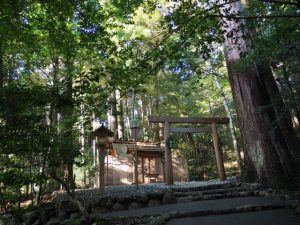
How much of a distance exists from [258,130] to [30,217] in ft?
20.0

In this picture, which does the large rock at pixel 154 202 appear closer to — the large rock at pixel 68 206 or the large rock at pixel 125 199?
the large rock at pixel 125 199

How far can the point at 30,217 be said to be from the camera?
6.23 metres

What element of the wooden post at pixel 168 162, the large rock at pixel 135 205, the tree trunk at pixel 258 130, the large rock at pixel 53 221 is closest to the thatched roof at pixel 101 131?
the wooden post at pixel 168 162

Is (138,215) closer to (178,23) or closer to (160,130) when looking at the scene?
(178,23)

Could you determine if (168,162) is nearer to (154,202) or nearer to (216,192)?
(216,192)

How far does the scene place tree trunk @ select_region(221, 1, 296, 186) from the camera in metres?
7.09

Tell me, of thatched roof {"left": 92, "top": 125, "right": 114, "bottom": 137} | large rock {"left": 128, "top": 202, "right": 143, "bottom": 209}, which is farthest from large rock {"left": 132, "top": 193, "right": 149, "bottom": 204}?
thatched roof {"left": 92, "top": 125, "right": 114, "bottom": 137}

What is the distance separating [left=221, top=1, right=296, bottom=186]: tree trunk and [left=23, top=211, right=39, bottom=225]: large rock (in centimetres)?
562

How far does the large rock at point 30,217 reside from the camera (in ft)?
20.3

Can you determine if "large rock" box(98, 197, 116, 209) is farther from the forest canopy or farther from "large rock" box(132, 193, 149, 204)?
the forest canopy

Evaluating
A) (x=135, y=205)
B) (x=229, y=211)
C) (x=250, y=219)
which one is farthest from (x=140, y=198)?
(x=250, y=219)

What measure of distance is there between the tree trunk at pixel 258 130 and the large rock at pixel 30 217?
18.4 feet

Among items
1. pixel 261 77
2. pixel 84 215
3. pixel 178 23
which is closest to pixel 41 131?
pixel 84 215

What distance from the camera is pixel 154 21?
1402cm
